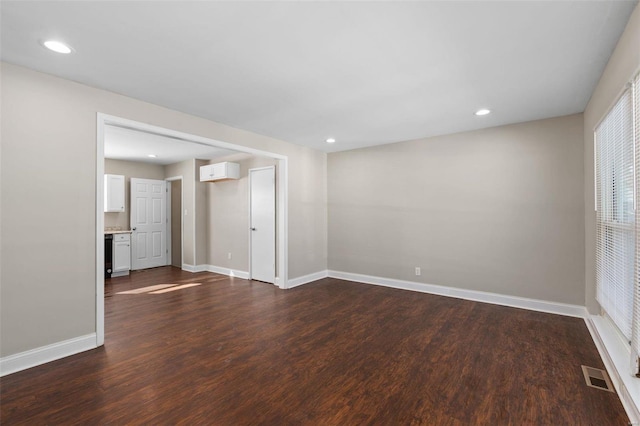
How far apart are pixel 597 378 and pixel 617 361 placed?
0.21 m

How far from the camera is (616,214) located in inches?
98.2

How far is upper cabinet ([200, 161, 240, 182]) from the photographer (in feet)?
19.3

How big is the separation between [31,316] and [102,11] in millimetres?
2584

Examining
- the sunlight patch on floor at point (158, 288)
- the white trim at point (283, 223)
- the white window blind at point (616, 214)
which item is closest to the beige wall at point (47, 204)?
the sunlight patch on floor at point (158, 288)

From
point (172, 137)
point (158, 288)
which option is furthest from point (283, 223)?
point (158, 288)

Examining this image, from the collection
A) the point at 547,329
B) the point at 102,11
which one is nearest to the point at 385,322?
the point at 547,329

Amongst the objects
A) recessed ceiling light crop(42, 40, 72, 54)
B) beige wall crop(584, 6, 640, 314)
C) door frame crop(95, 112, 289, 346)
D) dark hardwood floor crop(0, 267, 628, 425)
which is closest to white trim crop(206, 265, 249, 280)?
door frame crop(95, 112, 289, 346)

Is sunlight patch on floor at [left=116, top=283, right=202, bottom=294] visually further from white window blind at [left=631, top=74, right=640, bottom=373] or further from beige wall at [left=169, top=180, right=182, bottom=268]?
white window blind at [left=631, top=74, right=640, bottom=373]

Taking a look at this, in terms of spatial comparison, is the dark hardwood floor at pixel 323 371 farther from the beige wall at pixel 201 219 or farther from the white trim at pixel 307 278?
the beige wall at pixel 201 219

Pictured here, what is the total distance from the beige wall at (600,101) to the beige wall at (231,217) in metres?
4.50

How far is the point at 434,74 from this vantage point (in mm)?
2637

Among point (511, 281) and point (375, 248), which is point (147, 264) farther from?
point (511, 281)

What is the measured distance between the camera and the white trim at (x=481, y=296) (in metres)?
3.70

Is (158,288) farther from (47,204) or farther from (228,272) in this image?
(47,204)
